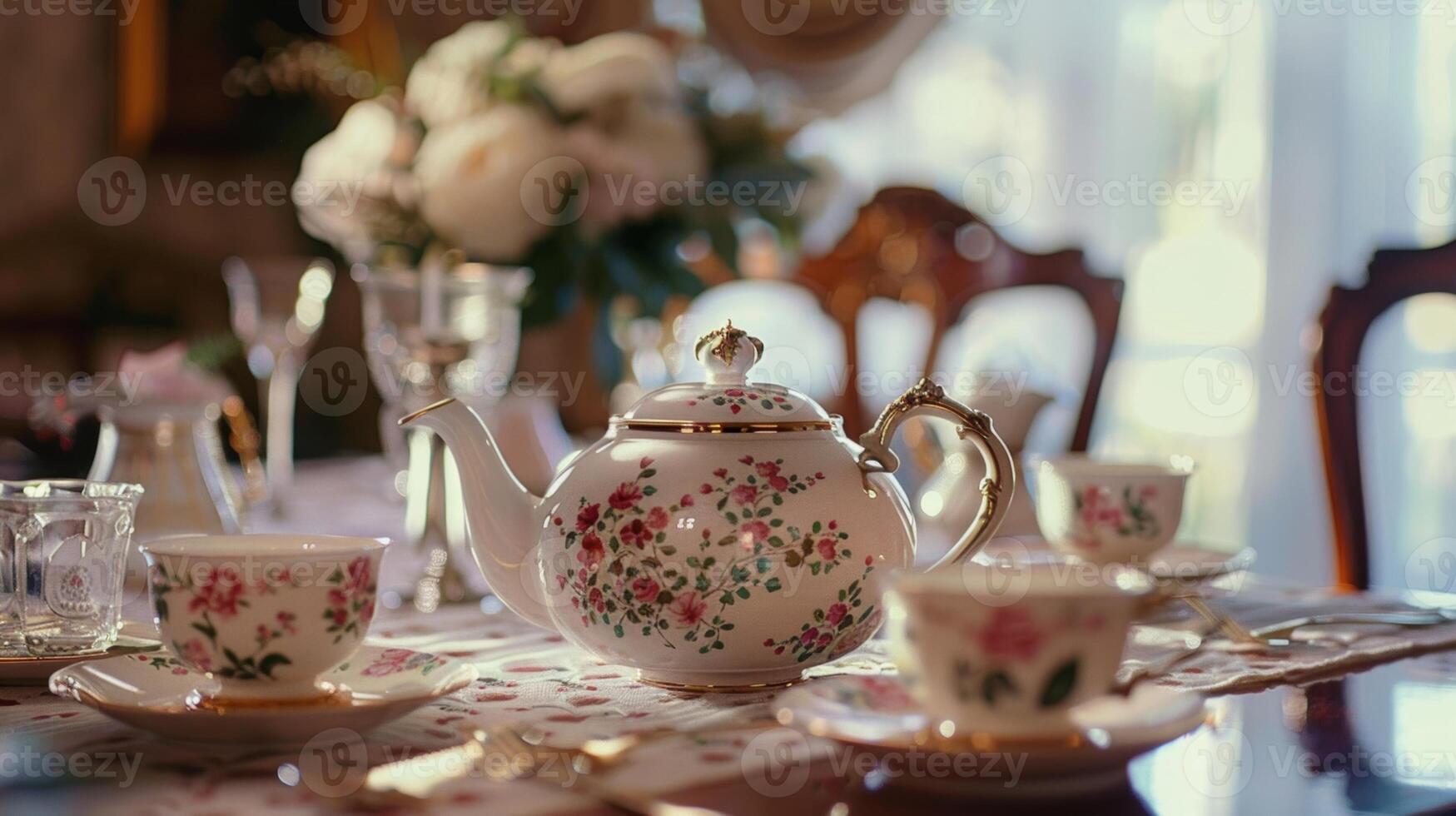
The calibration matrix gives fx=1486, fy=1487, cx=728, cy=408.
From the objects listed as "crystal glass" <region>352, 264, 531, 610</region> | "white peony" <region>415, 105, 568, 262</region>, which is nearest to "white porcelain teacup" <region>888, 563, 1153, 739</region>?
"crystal glass" <region>352, 264, 531, 610</region>

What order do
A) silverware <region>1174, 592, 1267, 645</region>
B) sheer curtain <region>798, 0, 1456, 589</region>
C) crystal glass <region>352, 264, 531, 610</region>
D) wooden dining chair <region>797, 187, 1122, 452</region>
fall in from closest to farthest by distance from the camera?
1. silverware <region>1174, 592, 1267, 645</region>
2. crystal glass <region>352, 264, 531, 610</region>
3. wooden dining chair <region>797, 187, 1122, 452</region>
4. sheer curtain <region>798, 0, 1456, 589</region>

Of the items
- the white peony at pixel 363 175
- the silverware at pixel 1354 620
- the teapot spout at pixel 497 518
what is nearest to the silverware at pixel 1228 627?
the silverware at pixel 1354 620

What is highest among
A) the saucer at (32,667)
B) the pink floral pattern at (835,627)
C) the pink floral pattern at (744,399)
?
the pink floral pattern at (744,399)

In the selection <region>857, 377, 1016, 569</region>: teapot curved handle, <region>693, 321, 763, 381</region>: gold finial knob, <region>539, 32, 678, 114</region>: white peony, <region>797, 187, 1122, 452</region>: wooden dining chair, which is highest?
<region>539, 32, 678, 114</region>: white peony

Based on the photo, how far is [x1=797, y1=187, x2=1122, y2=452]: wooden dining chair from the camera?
1970mm

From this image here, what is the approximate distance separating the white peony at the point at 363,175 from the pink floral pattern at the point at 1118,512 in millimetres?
793

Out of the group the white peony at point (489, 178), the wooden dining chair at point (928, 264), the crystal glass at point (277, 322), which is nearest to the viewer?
the white peony at point (489, 178)

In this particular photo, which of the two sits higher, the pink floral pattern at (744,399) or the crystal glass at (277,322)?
the crystal glass at (277,322)

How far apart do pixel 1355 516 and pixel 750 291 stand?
2.37 metres

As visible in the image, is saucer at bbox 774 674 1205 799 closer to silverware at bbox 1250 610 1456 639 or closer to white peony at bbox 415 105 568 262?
silverware at bbox 1250 610 1456 639

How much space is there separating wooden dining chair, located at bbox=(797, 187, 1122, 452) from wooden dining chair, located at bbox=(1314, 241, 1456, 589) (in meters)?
0.44

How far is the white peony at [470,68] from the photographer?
1491 mm

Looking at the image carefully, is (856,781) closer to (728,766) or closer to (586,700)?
(728,766)

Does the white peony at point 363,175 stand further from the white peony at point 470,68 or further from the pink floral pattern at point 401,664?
the pink floral pattern at point 401,664
